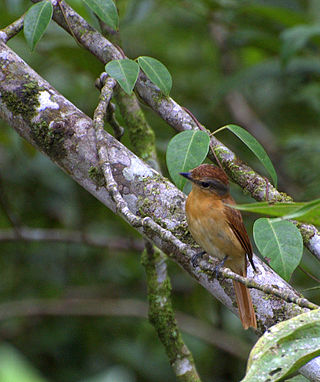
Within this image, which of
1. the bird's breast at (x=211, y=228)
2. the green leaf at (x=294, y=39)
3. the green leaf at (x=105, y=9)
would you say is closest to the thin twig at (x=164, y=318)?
the bird's breast at (x=211, y=228)

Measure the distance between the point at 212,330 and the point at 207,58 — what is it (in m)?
3.11

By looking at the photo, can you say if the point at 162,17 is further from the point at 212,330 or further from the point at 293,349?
the point at 293,349

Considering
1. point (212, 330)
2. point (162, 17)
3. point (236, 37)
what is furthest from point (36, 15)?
point (162, 17)

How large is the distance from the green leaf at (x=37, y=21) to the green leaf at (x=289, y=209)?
4.47 feet

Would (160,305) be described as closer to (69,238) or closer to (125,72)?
(125,72)

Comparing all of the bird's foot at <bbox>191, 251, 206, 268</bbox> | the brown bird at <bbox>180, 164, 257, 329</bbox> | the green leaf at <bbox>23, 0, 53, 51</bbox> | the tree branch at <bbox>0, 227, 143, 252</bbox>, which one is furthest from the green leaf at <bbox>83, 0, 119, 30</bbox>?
the tree branch at <bbox>0, 227, 143, 252</bbox>

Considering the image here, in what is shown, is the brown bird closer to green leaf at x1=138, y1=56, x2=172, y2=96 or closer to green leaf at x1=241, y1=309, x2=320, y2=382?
green leaf at x1=138, y1=56, x2=172, y2=96

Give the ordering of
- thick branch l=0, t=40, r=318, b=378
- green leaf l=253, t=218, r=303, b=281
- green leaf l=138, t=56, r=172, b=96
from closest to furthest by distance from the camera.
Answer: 1. green leaf l=253, t=218, r=303, b=281
2. thick branch l=0, t=40, r=318, b=378
3. green leaf l=138, t=56, r=172, b=96

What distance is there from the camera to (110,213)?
4.63 meters

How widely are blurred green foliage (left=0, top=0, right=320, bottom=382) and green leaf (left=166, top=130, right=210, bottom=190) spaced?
192cm

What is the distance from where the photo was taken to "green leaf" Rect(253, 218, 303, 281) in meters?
1.79

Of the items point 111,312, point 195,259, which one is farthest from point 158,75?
point 111,312

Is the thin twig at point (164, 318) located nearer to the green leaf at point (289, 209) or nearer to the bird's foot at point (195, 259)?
the bird's foot at point (195, 259)

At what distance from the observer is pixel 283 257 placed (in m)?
1.80
